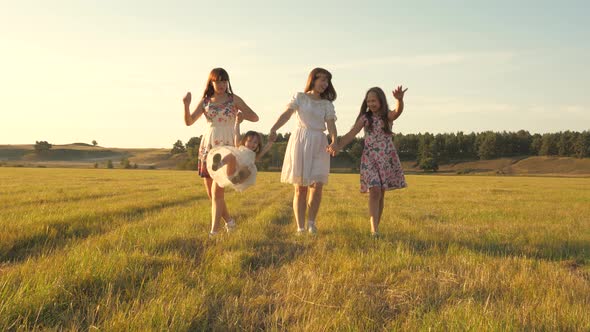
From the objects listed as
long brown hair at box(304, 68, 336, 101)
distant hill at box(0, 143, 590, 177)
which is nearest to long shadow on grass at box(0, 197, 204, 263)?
long brown hair at box(304, 68, 336, 101)

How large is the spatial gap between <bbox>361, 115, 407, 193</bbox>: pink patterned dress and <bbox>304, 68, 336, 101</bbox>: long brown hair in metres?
0.57

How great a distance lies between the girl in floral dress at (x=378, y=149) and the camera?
21.4ft

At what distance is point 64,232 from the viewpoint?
19.4 ft

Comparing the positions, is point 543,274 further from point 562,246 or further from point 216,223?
point 216,223

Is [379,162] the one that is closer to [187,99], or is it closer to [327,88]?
[327,88]

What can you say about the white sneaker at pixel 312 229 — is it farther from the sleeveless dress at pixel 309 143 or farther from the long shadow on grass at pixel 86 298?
the long shadow on grass at pixel 86 298

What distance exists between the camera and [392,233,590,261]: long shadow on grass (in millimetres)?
5113

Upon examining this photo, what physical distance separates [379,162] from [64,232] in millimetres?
4213

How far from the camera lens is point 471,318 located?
261cm

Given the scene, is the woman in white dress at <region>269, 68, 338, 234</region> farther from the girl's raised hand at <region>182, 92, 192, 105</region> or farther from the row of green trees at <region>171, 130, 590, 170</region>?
the row of green trees at <region>171, 130, 590, 170</region>

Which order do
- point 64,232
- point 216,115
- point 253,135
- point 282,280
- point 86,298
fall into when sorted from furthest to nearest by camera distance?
point 216,115 < point 253,135 < point 64,232 < point 282,280 < point 86,298

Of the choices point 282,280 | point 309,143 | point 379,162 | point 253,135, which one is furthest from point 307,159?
point 282,280

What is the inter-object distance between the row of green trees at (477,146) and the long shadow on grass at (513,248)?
9347 centimetres

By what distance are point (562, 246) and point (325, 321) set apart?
4469mm
